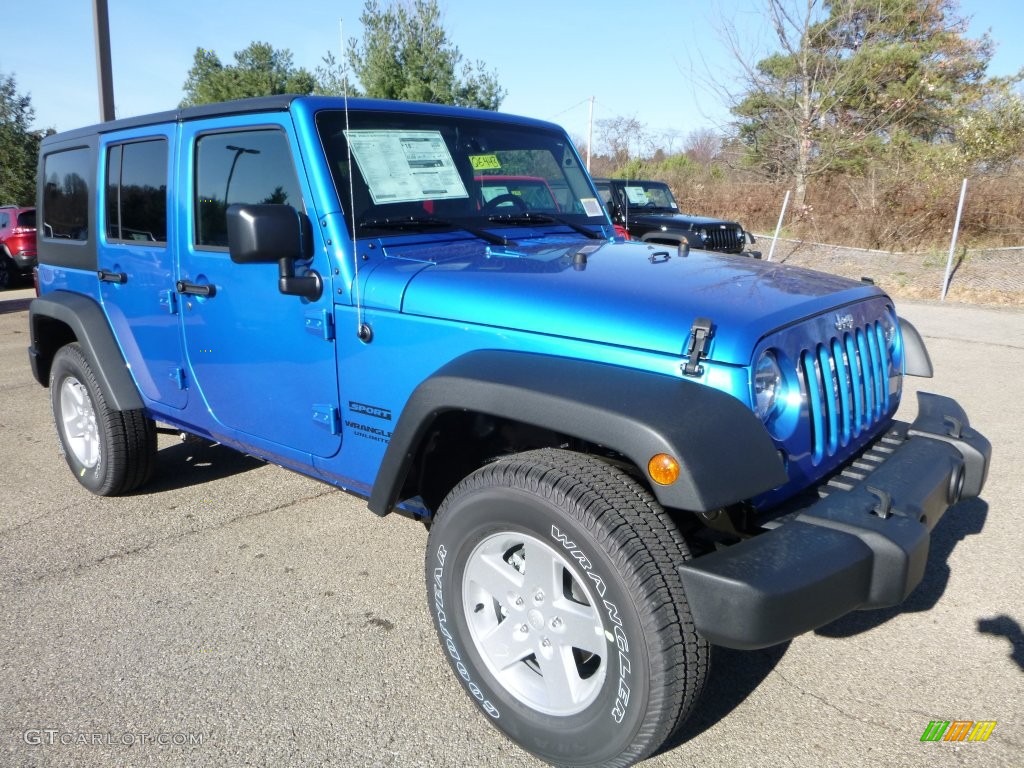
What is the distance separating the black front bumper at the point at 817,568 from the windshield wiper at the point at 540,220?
1.70 meters

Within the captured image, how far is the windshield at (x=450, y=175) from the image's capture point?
113 inches

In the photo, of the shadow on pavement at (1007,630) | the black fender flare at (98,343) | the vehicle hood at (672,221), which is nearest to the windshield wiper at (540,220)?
the black fender flare at (98,343)

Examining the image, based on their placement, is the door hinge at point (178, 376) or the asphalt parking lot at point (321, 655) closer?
the asphalt parking lot at point (321, 655)

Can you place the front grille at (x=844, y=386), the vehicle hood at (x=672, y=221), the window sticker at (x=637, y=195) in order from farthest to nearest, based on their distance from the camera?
the window sticker at (x=637, y=195)
the vehicle hood at (x=672, y=221)
the front grille at (x=844, y=386)

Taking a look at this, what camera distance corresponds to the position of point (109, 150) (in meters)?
3.95

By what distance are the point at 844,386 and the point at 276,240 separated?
1.91 metres

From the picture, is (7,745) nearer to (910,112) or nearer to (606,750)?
(606,750)

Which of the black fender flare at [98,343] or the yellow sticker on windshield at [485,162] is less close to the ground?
the yellow sticker on windshield at [485,162]

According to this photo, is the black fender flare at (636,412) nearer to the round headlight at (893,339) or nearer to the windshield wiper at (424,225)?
the windshield wiper at (424,225)

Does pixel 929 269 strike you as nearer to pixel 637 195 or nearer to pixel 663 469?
pixel 637 195

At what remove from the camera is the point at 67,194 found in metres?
4.36

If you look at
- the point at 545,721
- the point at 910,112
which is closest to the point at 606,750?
the point at 545,721

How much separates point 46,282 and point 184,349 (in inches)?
67.0

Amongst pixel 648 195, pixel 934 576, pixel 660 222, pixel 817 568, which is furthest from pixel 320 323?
pixel 648 195
